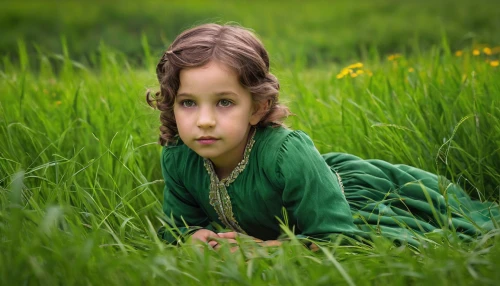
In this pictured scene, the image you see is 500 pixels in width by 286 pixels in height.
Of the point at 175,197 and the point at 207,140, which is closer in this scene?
the point at 207,140

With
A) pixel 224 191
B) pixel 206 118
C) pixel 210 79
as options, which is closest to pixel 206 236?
pixel 224 191

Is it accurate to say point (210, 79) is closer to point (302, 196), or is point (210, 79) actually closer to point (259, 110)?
point (259, 110)

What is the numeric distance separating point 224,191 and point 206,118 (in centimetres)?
38

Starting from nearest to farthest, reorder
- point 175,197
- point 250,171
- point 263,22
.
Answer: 1. point 250,171
2. point 175,197
3. point 263,22

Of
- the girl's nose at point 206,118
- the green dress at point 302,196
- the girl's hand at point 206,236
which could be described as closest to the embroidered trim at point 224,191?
the green dress at point 302,196

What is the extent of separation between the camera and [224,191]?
7.80 feet

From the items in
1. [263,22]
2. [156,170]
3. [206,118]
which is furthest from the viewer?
[263,22]

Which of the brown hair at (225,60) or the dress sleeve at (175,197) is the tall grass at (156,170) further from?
the brown hair at (225,60)

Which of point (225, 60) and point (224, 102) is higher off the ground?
point (225, 60)

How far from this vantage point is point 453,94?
3092mm

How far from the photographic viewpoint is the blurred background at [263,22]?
7.65 m

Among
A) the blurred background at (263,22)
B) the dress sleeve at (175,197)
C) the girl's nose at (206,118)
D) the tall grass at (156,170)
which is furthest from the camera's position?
the blurred background at (263,22)

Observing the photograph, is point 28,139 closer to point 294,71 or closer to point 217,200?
point 217,200

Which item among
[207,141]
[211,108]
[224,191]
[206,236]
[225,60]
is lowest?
[206,236]
